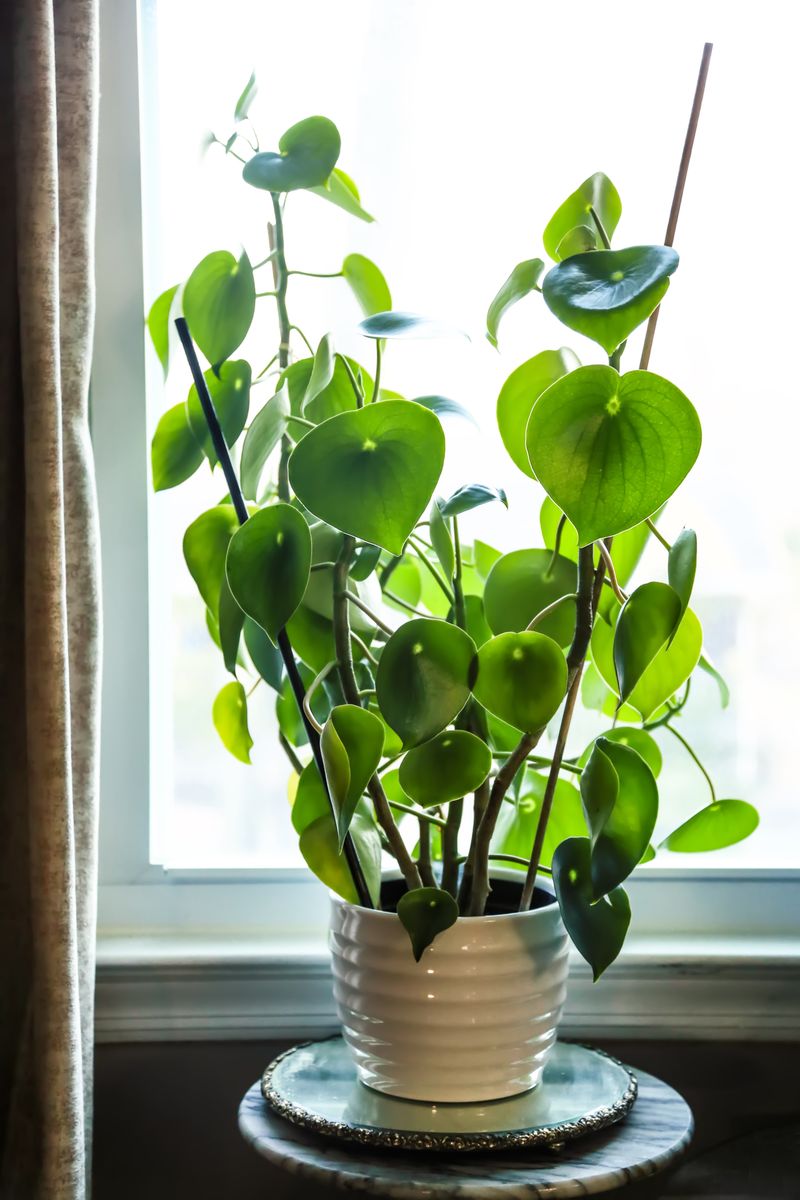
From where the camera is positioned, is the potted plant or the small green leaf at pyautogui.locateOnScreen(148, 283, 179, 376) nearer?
the potted plant

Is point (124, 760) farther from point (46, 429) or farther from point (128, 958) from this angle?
point (46, 429)

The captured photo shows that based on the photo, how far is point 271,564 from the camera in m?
0.77

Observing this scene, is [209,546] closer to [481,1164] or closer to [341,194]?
[341,194]

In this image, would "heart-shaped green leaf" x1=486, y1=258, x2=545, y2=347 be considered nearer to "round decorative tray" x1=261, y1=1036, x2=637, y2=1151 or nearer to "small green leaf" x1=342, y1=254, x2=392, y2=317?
"small green leaf" x1=342, y1=254, x2=392, y2=317

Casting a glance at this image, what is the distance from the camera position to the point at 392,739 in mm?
891

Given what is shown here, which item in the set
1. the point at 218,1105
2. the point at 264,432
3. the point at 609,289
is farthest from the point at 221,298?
the point at 218,1105

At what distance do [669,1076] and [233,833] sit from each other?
550mm

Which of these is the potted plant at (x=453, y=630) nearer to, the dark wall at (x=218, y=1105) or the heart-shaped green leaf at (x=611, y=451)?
the heart-shaped green leaf at (x=611, y=451)

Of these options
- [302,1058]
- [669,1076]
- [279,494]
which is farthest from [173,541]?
[669,1076]

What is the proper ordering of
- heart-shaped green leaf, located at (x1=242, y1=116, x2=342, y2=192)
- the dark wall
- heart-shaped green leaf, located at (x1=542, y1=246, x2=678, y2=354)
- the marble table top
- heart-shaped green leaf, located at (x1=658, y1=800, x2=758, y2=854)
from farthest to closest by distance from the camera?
the dark wall
heart-shaped green leaf, located at (x1=658, y1=800, x2=758, y2=854)
heart-shaped green leaf, located at (x1=242, y1=116, x2=342, y2=192)
the marble table top
heart-shaped green leaf, located at (x1=542, y1=246, x2=678, y2=354)

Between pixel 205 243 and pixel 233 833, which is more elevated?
pixel 205 243

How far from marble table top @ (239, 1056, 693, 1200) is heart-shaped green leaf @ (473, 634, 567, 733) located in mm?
320

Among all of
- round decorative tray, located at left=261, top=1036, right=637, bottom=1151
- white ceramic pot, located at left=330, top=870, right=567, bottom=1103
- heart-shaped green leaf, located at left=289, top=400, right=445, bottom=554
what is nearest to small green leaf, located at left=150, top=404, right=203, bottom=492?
heart-shaped green leaf, located at left=289, top=400, right=445, bottom=554

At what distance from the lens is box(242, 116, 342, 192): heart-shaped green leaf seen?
0.87 metres
